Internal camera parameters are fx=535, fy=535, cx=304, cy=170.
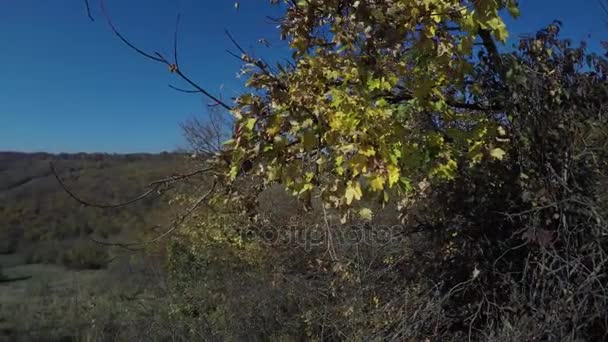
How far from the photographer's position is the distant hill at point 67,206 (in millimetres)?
18828

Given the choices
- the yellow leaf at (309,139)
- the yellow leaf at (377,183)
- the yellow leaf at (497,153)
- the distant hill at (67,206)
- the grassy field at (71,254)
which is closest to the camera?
the yellow leaf at (377,183)

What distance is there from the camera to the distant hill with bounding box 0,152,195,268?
741 inches

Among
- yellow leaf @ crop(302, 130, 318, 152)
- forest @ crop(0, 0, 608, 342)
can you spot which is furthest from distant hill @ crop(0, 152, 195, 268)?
yellow leaf @ crop(302, 130, 318, 152)

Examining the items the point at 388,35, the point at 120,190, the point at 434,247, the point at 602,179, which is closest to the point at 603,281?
the point at 602,179

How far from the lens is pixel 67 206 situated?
1061 inches

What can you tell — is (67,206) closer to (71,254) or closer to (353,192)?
(71,254)

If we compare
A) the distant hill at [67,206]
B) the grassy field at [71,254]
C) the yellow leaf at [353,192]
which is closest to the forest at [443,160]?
the yellow leaf at [353,192]

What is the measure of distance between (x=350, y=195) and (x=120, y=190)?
1111 inches

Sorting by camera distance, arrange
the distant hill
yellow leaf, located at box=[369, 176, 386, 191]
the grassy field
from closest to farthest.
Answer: yellow leaf, located at box=[369, 176, 386, 191], the grassy field, the distant hill

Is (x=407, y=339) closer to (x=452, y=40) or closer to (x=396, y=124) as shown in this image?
(x=396, y=124)

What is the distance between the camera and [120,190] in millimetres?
28750

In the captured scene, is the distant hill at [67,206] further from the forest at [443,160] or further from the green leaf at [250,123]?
the green leaf at [250,123]

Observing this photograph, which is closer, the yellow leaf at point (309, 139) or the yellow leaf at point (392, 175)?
the yellow leaf at point (392, 175)

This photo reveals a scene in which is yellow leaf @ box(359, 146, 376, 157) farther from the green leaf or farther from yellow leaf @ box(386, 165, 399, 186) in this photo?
the green leaf
